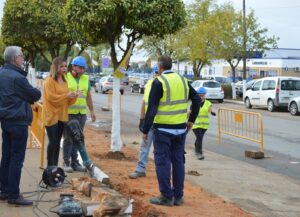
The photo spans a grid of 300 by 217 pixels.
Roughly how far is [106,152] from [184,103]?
5.11 metres

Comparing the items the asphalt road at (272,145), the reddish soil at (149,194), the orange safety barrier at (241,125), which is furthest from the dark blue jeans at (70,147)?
the orange safety barrier at (241,125)

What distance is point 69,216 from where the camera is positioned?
597 cm

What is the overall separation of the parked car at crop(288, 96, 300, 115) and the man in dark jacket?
2038 cm

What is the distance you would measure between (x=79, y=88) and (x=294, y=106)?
1842 cm

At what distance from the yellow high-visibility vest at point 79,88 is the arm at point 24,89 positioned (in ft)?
7.53

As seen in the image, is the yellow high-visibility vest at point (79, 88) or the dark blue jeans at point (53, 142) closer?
the dark blue jeans at point (53, 142)

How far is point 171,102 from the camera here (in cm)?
705

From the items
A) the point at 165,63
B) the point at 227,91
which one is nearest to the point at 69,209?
the point at 165,63

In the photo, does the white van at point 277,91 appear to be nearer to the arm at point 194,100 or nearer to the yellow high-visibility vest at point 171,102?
the arm at point 194,100

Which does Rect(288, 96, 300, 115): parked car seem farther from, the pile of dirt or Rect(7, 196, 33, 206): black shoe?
Rect(7, 196, 33, 206): black shoe

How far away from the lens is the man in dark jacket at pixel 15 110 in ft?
21.1

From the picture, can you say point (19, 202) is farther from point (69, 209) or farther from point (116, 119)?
point (116, 119)

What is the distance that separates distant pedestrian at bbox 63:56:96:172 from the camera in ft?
28.7

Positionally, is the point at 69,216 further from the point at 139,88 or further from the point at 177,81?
the point at 139,88
